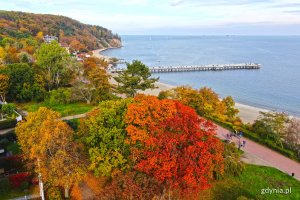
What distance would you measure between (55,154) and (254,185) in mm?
14383

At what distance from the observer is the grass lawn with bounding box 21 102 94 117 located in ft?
121

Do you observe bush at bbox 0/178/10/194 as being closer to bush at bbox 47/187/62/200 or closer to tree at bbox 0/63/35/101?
bush at bbox 47/187/62/200

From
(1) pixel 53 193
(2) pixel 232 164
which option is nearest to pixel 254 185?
(2) pixel 232 164

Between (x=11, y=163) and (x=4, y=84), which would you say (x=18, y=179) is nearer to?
(x=11, y=163)

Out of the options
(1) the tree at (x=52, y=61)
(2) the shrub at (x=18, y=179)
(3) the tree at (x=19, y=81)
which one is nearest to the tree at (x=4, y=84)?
(3) the tree at (x=19, y=81)

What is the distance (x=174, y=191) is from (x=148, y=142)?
12.7ft

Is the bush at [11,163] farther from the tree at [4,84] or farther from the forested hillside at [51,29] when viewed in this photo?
the forested hillside at [51,29]

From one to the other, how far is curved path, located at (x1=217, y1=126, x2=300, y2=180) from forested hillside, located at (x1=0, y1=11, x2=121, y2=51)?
3469 inches

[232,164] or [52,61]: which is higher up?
[52,61]

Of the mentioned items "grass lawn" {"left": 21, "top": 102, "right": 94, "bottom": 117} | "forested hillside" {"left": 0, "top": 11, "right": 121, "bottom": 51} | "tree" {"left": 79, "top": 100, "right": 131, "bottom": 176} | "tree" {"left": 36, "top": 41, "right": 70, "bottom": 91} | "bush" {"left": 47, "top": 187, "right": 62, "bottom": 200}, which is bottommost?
"bush" {"left": 47, "top": 187, "right": 62, "bottom": 200}

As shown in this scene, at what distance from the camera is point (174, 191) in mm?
17750

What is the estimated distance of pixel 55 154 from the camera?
56.8 ft

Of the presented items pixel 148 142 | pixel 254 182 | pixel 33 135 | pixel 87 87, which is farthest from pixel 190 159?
pixel 87 87

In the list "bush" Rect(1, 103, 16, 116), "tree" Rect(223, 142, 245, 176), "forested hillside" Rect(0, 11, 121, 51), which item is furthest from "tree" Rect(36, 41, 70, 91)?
"forested hillside" Rect(0, 11, 121, 51)
